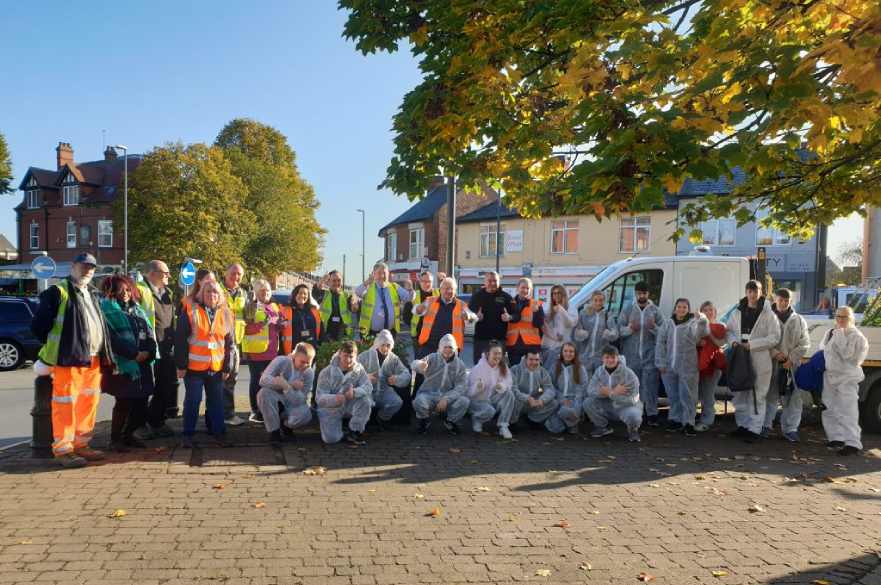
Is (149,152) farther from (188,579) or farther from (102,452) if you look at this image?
(188,579)

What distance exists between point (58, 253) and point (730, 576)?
5503 cm

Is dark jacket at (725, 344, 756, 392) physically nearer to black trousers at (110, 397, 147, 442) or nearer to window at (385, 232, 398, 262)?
black trousers at (110, 397, 147, 442)

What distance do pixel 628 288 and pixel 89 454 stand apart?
23.4 ft

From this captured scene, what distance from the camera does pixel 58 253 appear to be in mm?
49531

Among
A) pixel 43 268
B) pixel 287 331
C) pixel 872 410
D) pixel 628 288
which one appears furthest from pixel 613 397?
pixel 43 268

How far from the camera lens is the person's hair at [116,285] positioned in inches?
260

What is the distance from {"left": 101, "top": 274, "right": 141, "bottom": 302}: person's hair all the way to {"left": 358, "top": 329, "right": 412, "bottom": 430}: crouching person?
8.66 ft

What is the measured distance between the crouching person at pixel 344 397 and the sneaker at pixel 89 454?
85.0 inches

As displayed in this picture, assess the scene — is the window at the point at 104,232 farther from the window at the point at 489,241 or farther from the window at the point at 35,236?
the window at the point at 489,241

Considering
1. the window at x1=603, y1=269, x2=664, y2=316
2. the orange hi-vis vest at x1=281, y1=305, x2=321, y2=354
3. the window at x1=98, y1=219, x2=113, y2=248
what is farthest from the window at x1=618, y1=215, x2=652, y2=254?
the window at x1=98, y1=219, x2=113, y2=248

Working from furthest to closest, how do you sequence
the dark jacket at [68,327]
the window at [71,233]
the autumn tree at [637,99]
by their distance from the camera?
1. the window at [71,233]
2. the dark jacket at [68,327]
3. the autumn tree at [637,99]

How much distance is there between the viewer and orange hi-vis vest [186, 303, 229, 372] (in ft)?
22.5

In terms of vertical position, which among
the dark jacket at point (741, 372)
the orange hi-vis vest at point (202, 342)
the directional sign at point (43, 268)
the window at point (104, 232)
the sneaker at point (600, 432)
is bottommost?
the sneaker at point (600, 432)

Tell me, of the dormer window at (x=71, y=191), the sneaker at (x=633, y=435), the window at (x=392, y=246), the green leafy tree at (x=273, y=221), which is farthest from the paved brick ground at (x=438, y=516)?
the dormer window at (x=71, y=191)
